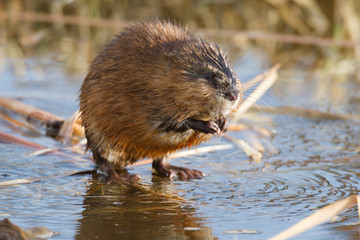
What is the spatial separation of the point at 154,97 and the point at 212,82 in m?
0.34

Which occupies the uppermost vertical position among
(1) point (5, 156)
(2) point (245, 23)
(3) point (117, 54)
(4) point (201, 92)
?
(2) point (245, 23)

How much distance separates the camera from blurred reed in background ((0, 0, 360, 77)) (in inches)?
310

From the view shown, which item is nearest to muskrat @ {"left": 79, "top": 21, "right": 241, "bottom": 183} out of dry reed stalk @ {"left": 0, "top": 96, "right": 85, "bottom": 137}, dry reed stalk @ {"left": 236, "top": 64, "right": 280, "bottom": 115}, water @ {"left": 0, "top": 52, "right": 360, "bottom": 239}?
water @ {"left": 0, "top": 52, "right": 360, "bottom": 239}

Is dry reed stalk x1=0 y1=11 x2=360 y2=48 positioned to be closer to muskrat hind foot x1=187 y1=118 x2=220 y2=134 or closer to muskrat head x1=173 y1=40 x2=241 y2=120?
muskrat head x1=173 y1=40 x2=241 y2=120

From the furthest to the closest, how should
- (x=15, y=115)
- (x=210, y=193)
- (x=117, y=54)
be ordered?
1. (x=15, y=115)
2. (x=117, y=54)
3. (x=210, y=193)

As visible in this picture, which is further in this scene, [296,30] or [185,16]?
[185,16]

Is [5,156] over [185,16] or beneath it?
beneath

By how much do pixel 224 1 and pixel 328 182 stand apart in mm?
6178

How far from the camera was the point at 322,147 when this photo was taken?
440 centimetres

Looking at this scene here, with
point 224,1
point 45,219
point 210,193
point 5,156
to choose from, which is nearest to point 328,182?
point 210,193

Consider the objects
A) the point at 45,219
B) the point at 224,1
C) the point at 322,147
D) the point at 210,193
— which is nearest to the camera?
the point at 45,219

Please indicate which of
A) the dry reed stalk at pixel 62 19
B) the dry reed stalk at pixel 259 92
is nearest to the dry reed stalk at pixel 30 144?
the dry reed stalk at pixel 259 92

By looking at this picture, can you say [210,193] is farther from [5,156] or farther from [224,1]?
[224,1]

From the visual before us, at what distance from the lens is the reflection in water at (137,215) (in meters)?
2.68
